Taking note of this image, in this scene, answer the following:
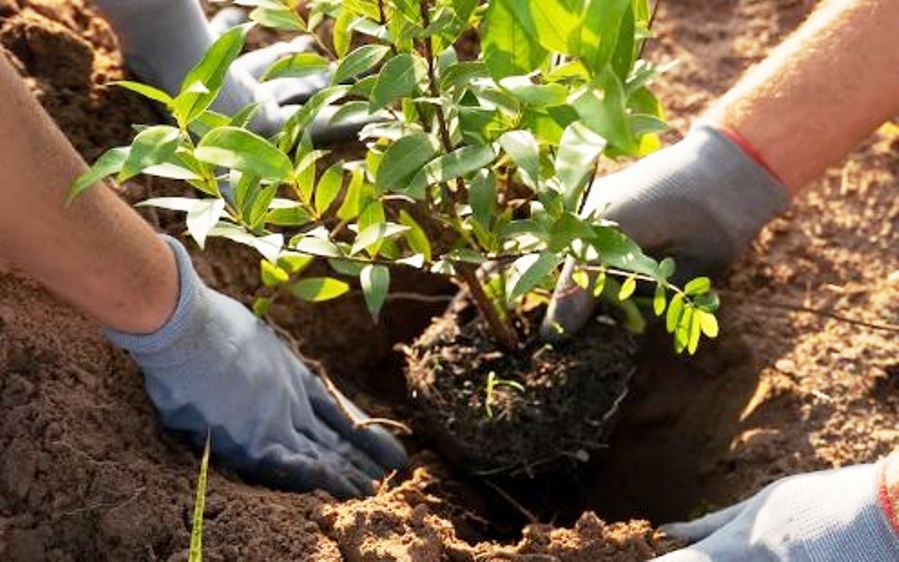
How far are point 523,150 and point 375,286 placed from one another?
0.27 meters

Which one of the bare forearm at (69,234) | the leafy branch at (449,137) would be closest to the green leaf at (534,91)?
the leafy branch at (449,137)

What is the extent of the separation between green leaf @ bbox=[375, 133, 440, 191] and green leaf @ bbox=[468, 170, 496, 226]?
0.23ft

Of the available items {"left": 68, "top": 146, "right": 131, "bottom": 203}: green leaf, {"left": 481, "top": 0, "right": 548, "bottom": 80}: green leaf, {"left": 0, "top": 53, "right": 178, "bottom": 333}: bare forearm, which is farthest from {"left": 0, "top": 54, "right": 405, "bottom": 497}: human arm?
{"left": 481, "top": 0, "right": 548, "bottom": 80}: green leaf

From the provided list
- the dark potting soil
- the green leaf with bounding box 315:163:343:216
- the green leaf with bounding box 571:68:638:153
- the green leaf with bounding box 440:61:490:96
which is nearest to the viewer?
the green leaf with bounding box 571:68:638:153

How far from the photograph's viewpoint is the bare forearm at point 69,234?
1.22 m

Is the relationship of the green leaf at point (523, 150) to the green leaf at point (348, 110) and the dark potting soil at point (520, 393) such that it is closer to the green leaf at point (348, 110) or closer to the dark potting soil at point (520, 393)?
the green leaf at point (348, 110)

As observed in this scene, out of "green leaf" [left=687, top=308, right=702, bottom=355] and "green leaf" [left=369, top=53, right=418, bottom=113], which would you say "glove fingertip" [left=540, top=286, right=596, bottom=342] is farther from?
"green leaf" [left=369, top=53, right=418, bottom=113]

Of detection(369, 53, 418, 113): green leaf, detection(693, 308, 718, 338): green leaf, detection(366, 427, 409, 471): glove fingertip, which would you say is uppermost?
detection(369, 53, 418, 113): green leaf

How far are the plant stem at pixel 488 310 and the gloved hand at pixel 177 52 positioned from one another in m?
0.34

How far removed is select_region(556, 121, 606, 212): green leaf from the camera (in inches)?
34.4

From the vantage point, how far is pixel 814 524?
4.23 feet

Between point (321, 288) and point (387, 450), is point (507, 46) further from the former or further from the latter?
point (387, 450)

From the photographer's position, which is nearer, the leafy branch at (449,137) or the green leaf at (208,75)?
the leafy branch at (449,137)

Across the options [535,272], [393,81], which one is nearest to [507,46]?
[393,81]
